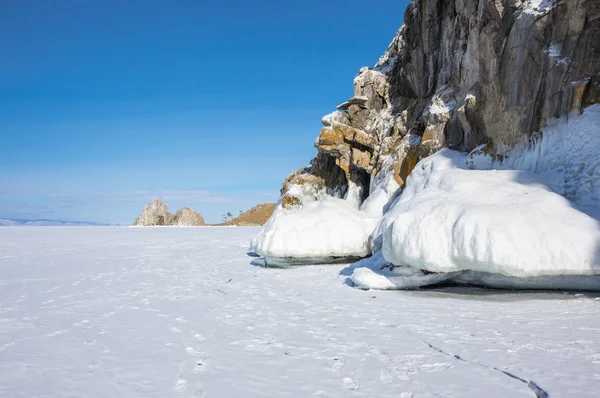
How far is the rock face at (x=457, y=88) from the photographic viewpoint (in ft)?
39.1

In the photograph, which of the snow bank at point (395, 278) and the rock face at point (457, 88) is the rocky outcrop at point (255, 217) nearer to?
the rock face at point (457, 88)

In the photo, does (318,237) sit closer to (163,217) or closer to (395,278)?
(395,278)

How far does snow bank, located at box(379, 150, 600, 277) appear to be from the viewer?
8.38 m

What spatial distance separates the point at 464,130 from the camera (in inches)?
615

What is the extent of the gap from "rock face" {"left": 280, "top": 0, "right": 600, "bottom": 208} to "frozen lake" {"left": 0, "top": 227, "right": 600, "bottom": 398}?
6288mm

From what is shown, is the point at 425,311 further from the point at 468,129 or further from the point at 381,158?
the point at 381,158

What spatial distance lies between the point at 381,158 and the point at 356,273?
10564mm

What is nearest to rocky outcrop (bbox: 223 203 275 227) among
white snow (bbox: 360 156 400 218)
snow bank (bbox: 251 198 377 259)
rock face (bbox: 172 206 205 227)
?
rock face (bbox: 172 206 205 227)

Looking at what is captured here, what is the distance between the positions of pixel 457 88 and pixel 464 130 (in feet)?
8.47

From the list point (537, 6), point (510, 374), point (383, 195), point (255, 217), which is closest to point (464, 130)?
point (383, 195)

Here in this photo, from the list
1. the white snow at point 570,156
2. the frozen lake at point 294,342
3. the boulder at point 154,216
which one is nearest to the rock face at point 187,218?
the boulder at point 154,216

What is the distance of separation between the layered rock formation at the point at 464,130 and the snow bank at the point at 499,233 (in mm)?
38

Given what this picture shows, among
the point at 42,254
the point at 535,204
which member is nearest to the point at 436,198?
the point at 535,204

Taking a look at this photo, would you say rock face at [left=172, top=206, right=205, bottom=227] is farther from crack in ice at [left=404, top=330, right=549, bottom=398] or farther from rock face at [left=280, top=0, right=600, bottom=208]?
crack in ice at [left=404, top=330, right=549, bottom=398]
